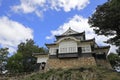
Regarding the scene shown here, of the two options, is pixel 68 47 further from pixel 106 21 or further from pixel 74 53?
pixel 106 21

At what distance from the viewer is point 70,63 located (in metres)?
29.7

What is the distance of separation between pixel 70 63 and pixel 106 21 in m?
9.09

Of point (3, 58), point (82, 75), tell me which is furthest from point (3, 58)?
point (82, 75)

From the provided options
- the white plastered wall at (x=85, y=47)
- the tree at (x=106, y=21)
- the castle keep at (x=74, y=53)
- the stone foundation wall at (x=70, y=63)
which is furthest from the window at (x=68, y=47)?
the tree at (x=106, y=21)

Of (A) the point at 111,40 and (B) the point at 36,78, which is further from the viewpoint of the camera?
(A) the point at 111,40

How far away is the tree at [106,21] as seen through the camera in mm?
26469

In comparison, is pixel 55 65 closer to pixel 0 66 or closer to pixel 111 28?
pixel 111 28

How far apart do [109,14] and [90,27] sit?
158 inches

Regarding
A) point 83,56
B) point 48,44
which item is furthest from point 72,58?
point 48,44

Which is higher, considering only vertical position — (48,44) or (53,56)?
(48,44)

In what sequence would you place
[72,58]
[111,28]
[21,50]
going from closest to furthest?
[111,28]
[72,58]
[21,50]

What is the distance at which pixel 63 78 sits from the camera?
78.7 ft

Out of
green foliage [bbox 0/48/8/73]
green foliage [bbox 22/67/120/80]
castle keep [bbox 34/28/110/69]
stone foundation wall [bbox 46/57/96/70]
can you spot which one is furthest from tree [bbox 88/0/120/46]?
green foliage [bbox 0/48/8/73]

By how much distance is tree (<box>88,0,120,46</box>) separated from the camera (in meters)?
26.5
